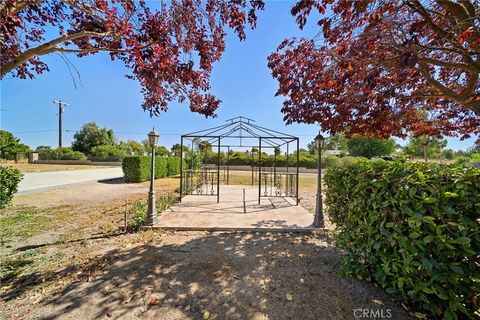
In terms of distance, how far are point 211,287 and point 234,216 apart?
9.49 feet

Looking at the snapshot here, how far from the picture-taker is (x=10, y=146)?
1064 inches

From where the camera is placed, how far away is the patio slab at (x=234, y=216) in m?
4.62

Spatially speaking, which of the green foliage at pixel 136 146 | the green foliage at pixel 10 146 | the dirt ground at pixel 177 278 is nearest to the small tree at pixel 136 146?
the green foliage at pixel 136 146

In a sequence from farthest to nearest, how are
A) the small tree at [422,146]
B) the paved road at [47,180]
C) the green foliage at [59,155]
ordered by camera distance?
the green foliage at [59,155]
the paved road at [47,180]
the small tree at [422,146]

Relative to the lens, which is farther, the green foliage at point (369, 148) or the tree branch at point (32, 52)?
the green foliage at point (369, 148)

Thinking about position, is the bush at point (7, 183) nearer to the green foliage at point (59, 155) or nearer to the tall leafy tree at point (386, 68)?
the tall leafy tree at point (386, 68)

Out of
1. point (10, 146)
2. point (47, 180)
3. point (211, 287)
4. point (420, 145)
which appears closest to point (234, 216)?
point (211, 287)

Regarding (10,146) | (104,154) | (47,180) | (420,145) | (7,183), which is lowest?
(47,180)

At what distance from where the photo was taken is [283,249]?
365 centimetres

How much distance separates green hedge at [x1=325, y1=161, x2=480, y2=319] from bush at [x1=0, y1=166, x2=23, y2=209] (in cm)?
799

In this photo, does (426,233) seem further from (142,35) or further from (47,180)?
(47,180)

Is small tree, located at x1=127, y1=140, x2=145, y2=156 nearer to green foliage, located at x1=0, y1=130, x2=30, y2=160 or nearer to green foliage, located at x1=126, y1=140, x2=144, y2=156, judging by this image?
green foliage, located at x1=126, y1=140, x2=144, y2=156

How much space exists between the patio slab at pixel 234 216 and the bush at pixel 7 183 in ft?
13.3

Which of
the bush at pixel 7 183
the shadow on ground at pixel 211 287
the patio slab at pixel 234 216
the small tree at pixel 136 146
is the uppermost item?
the small tree at pixel 136 146
